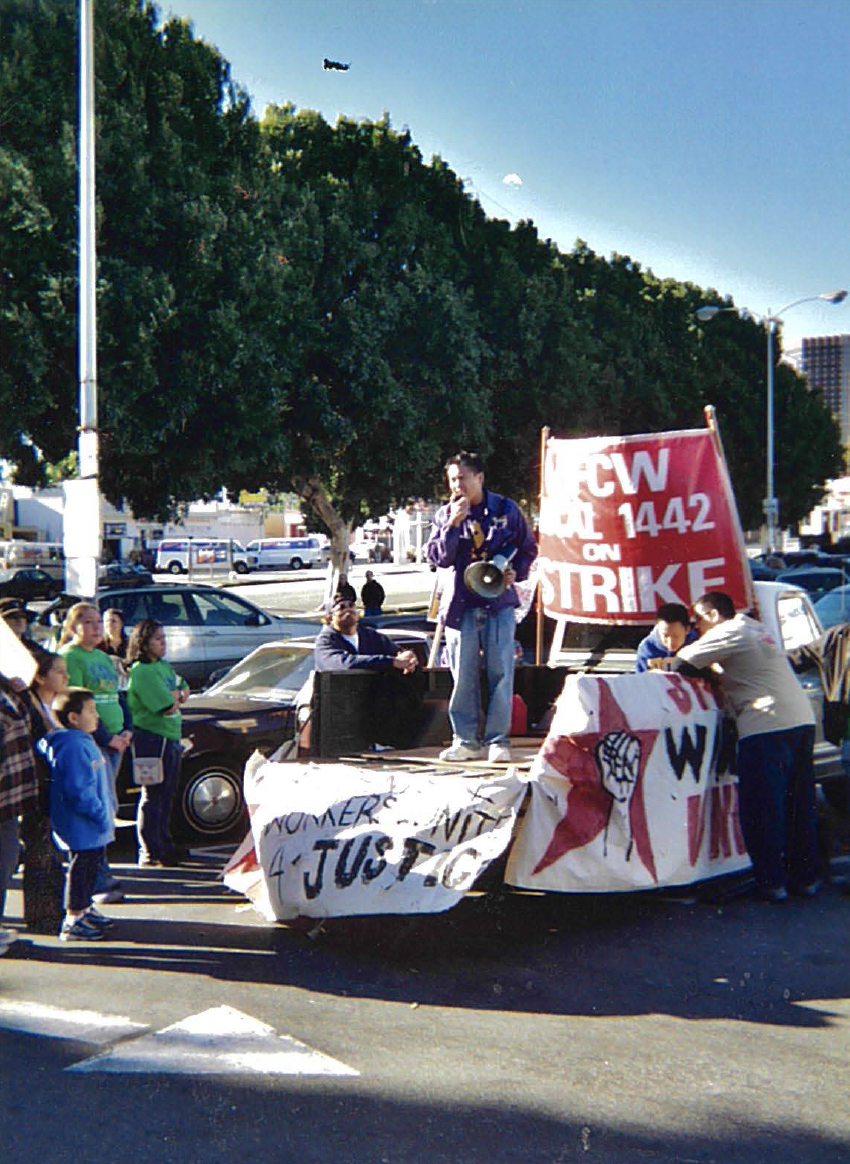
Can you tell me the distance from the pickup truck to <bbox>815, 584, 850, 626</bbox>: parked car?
18.3 ft

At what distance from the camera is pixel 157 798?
27.3ft

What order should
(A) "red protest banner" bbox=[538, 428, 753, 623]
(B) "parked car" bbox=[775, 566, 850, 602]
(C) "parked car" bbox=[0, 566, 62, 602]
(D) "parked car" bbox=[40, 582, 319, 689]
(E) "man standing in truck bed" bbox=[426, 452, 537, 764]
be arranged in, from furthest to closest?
(C) "parked car" bbox=[0, 566, 62, 602] < (B) "parked car" bbox=[775, 566, 850, 602] < (D) "parked car" bbox=[40, 582, 319, 689] < (A) "red protest banner" bbox=[538, 428, 753, 623] < (E) "man standing in truck bed" bbox=[426, 452, 537, 764]

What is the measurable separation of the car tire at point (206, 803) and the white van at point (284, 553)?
66.3 meters

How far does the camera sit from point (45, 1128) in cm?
420

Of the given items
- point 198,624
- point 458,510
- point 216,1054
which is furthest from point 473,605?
point 198,624

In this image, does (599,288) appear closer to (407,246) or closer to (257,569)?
(407,246)

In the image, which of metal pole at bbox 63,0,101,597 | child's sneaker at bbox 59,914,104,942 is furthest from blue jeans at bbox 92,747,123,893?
metal pole at bbox 63,0,101,597

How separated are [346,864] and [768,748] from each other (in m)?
2.55

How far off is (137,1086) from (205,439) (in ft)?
57.1

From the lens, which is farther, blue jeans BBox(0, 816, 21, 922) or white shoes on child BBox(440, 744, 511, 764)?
white shoes on child BBox(440, 744, 511, 764)

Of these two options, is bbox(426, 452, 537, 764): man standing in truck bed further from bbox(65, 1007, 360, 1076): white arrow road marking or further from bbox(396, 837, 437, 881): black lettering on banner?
bbox(65, 1007, 360, 1076): white arrow road marking

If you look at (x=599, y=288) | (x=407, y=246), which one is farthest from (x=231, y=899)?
(x=599, y=288)

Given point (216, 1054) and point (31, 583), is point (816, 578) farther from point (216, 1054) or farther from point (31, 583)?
point (31, 583)

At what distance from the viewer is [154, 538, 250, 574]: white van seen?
2594 inches
